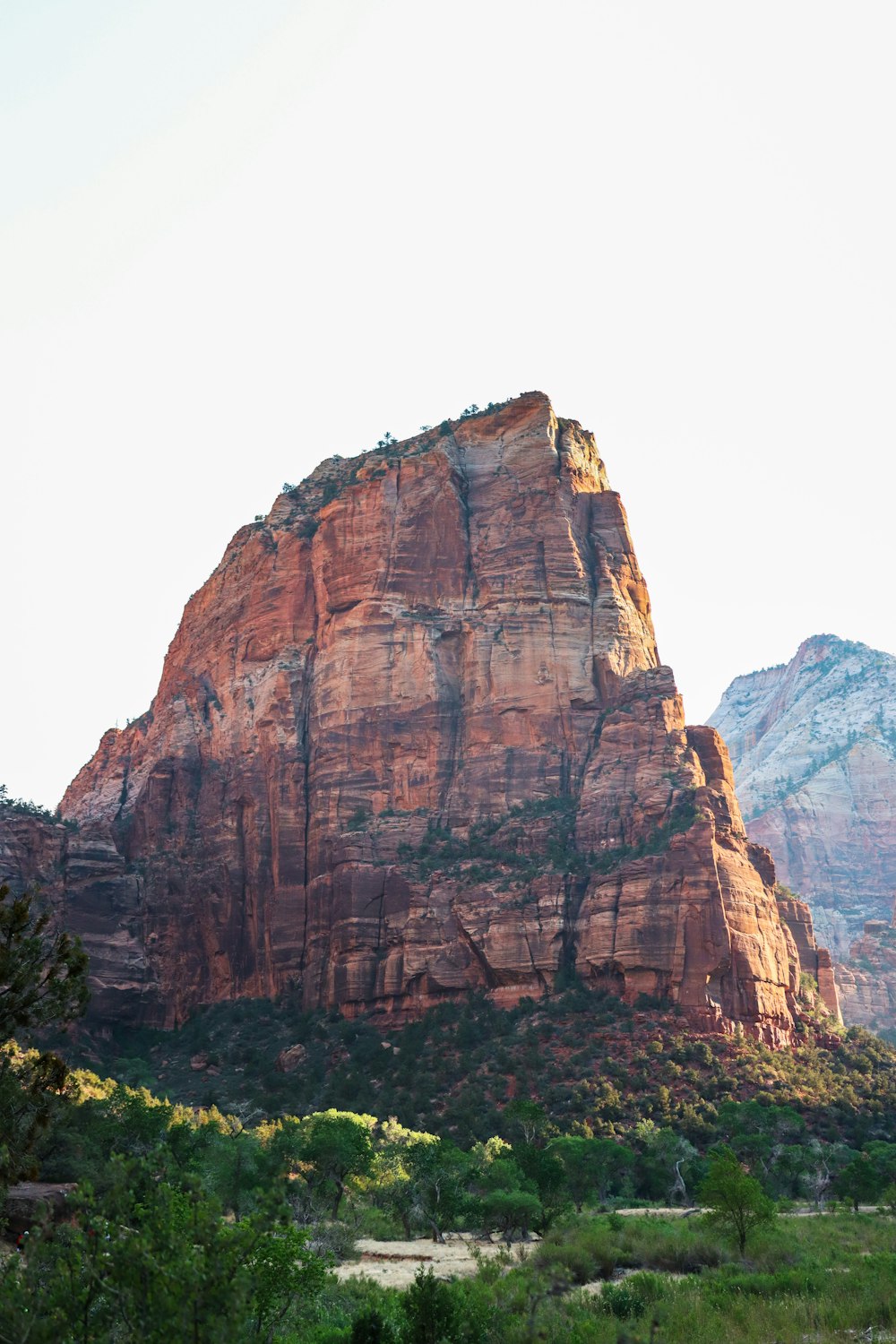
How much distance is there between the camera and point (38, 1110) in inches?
934

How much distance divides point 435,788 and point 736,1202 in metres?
56.1

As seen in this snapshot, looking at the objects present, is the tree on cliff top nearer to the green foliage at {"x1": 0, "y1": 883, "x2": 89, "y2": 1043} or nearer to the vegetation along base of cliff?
the green foliage at {"x1": 0, "y1": 883, "x2": 89, "y2": 1043}

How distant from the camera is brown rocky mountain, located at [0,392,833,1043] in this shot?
8025cm

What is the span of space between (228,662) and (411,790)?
23.8 m

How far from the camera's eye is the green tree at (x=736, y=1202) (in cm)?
3884

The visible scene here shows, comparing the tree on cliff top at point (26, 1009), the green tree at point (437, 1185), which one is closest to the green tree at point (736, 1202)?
the green tree at point (437, 1185)

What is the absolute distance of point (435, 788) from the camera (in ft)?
307

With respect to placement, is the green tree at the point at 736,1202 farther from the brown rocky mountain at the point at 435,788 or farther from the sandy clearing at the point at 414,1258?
the brown rocky mountain at the point at 435,788

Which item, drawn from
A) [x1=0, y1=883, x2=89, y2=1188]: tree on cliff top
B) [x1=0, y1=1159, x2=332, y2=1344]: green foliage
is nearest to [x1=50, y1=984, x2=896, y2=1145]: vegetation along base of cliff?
[x1=0, y1=883, x2=89, y2=1188]: tree on cliff top

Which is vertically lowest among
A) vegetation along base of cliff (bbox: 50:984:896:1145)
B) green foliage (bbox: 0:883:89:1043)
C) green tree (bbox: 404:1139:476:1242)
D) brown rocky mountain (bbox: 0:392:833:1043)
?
green tree (bbox: 404:1139:476:1242)

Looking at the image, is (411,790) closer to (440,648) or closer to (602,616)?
(440,648)

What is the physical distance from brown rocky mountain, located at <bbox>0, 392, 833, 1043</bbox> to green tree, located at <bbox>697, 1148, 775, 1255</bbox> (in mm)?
32904

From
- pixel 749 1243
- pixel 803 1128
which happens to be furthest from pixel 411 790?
pixel 749 1243

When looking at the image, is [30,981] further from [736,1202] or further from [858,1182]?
[858,1182]
